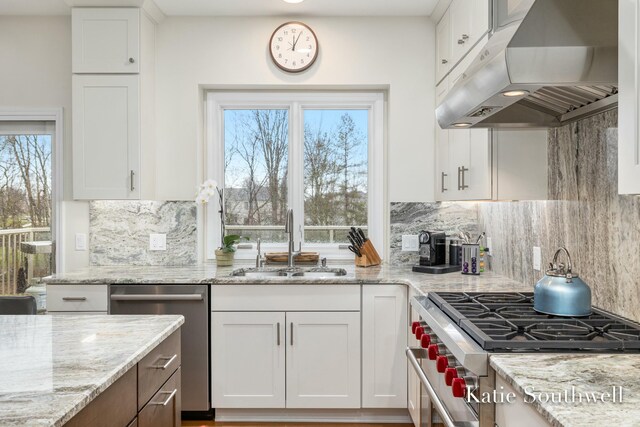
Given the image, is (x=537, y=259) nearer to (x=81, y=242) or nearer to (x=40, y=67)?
(x=81, y=242)

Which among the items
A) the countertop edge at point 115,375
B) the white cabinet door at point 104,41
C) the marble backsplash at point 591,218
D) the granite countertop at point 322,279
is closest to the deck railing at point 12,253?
the granite countertop at point 322,279

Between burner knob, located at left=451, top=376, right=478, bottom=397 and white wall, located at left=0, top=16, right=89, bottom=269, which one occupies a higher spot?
white wall, located at left=0, top=16, right=89, bottom=269

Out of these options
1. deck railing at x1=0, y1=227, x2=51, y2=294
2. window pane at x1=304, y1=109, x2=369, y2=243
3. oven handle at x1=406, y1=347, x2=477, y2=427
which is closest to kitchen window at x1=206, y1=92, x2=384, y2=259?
window pane at x1=304, y1=109, x2=369, y2=243

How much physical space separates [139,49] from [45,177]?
118 centimetres

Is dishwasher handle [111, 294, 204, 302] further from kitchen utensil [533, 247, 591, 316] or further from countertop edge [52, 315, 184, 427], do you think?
kitchen utensil [533, 247, 591, 316]

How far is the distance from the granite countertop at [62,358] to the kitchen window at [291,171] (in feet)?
6.05

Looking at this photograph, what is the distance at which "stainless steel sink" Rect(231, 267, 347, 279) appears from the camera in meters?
3.24

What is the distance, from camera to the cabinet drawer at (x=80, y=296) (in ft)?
9.43

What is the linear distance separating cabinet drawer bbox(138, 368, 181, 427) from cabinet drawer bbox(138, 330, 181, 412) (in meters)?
0.03

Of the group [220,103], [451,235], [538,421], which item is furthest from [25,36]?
[538,421]

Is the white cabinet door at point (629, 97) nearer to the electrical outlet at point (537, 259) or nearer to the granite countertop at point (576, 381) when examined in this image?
the granite countertop at point (576, 381)

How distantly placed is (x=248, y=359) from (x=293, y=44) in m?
2.10

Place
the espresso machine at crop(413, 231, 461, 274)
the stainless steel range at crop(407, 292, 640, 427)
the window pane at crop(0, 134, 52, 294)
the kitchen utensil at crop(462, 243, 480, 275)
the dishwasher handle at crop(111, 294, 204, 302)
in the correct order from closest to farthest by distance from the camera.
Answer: the stainless steel range at crop(407, 292, 640, 427)
the dishwasher handle at crop(111, 294, 204, 302)
the kitchen utensil at crop(462, 243, 480, 275)
the espresso machine at crop(413, 231, 461, 274)
the window pane at crop(0, 134, 52, 294)

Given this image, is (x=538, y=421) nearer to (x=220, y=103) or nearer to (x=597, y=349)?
(x=597, y=349)
